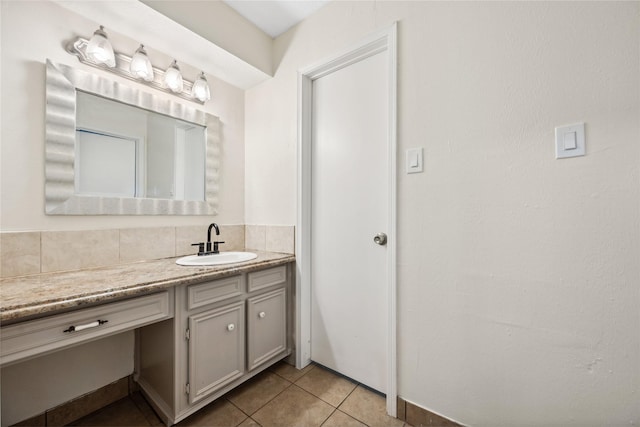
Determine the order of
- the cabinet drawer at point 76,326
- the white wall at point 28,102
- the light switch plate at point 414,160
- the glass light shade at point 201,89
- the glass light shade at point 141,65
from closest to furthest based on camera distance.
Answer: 1. the cabinet drawer at point 76,326
2. the white wall at point 28,102
3. the light switch plate at point 414,160
4. the glass light shade at point 141,65
5. the glass light shade at point 201,89

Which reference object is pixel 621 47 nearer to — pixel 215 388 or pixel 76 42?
pixel 215 388

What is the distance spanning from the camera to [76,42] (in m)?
Answer: 1.32

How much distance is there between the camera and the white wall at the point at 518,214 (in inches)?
34.6

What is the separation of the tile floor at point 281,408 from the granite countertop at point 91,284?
→ 73 cm

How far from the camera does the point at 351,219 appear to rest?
1.66 metres

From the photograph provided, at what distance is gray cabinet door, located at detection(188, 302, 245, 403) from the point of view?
1294mm

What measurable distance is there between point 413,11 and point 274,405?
2.21 meters

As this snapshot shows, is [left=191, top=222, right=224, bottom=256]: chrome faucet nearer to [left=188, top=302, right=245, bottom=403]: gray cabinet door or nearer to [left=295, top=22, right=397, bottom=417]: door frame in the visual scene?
[left=188, top=302, right=245, bottom=403]: gray cabinet door

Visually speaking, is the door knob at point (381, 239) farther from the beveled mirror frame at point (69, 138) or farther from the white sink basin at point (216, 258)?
the beveled mirror frame at point (69, 138)

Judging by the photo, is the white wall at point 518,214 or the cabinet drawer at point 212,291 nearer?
the white wall at point 518,214

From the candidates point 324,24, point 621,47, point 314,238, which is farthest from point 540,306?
point 324,24

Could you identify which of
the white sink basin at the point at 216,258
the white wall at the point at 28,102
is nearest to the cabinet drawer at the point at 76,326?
the white sink basin at the point at 216,258

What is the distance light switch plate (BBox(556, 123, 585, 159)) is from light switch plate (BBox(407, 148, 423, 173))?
498mm

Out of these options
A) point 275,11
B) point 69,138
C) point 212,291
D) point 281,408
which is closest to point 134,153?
point 69,138
